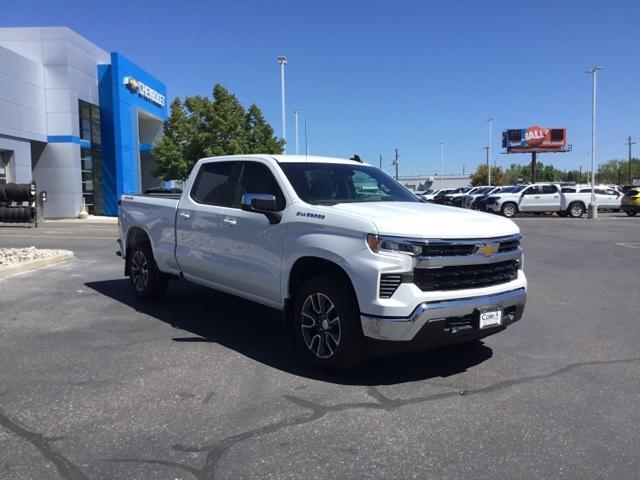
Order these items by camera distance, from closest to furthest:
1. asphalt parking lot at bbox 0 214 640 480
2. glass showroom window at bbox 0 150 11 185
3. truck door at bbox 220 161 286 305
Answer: asphalt parking lot at bbox 0 214 640 480
truck door at bbox 220 161 286 305
glass showroom window at bbox 0 150 11 185

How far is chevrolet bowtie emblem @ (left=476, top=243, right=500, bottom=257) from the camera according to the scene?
463cm

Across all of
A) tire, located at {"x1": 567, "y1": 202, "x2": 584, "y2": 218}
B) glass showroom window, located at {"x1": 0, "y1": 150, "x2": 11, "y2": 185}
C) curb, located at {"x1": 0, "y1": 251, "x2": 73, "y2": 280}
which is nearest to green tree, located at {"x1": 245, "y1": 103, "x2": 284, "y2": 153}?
glass showroom window, located at {"x1": 0, "y1": 150, "x2": 11, "y2": 185}

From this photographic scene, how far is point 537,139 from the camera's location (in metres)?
79.8

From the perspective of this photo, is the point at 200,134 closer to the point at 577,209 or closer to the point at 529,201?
the point at 529,201

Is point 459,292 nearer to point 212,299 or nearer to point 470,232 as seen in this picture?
point 470,232

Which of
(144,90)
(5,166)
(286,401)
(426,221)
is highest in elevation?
(144,90)

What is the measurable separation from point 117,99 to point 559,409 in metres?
32.1

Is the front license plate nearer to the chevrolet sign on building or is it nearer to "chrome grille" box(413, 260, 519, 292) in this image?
"chrome grille" box(413, 260, 519, 292)

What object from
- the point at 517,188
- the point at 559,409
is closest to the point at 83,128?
the point at 517,188

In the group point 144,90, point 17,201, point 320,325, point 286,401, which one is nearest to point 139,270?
point 320,325

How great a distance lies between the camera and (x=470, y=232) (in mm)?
4586

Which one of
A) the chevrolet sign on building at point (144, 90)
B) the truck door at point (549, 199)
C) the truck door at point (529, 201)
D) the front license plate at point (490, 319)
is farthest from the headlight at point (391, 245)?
the chevrolet sign on building at point (144, 90)

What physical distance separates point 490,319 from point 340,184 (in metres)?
2.09

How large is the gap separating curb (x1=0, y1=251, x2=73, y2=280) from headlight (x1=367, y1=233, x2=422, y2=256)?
7961mm
